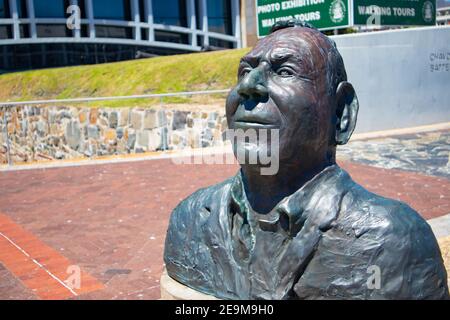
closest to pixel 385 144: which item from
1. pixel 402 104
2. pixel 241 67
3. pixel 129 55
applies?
pixel 402 104

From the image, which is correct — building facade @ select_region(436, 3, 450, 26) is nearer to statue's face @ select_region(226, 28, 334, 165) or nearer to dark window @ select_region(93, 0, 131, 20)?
dark window @ select_region(93, 0, 131, 20)

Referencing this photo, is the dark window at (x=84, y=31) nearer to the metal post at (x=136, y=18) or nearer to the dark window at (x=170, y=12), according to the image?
the metal post at (x=136, y=18)

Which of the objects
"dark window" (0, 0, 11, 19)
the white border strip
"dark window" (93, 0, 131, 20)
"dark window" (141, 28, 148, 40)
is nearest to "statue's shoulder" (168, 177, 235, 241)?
the white border strip

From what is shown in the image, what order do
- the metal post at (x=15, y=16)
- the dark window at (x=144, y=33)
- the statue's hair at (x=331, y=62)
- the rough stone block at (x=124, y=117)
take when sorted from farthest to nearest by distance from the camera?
the dark window at (x=144, y=33) < the metal post at (x=15, y=16) < the rough stone block at (x=124, y=117) < the statue's hair at (x=331, y=62)

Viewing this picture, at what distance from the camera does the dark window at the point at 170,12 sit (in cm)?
3675

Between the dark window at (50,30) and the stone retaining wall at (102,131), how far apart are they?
1733cm

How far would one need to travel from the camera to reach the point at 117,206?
6.89 metres

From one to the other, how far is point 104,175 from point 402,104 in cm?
759

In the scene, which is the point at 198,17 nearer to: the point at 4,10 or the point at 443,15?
the point at 4,10

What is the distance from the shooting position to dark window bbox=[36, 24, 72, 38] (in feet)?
107

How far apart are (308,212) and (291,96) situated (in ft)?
1.79

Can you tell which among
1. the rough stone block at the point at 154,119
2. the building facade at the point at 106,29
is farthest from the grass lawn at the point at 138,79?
the building facade at the point at 106,29

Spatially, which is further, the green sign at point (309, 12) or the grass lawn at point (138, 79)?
the grass lawn at point (138, 79)

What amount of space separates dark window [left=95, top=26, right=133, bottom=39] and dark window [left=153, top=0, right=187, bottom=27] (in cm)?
236
